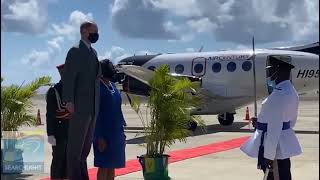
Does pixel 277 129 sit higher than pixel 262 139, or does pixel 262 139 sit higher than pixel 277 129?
pixel 277 129

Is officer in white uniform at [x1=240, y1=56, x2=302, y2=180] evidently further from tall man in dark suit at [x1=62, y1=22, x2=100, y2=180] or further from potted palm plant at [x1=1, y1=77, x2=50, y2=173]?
potted palm plant at [x1=1, y1=77, x2=50, y2=173]

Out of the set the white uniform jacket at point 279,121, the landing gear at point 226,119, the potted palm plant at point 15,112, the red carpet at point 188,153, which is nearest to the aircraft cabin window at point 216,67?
the landing gear at point 226,119

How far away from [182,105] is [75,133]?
304 cm

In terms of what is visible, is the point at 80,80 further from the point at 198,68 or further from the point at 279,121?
the point at 198,68

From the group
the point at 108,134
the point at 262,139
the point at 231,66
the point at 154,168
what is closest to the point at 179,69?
the point at 231,66

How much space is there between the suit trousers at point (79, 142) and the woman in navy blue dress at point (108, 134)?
15.7 inches

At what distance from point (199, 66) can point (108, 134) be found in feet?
49.9

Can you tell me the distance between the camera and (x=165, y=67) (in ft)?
27.6

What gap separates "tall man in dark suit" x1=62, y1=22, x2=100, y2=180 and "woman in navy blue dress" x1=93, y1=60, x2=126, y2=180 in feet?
1.46

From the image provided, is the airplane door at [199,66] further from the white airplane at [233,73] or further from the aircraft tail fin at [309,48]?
the aircraft tail fin at [309,48]

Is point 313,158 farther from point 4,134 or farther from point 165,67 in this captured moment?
point 4,134

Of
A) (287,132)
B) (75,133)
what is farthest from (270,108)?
(75,133)

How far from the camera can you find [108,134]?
6.08 m

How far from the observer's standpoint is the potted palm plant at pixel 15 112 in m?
8.66
